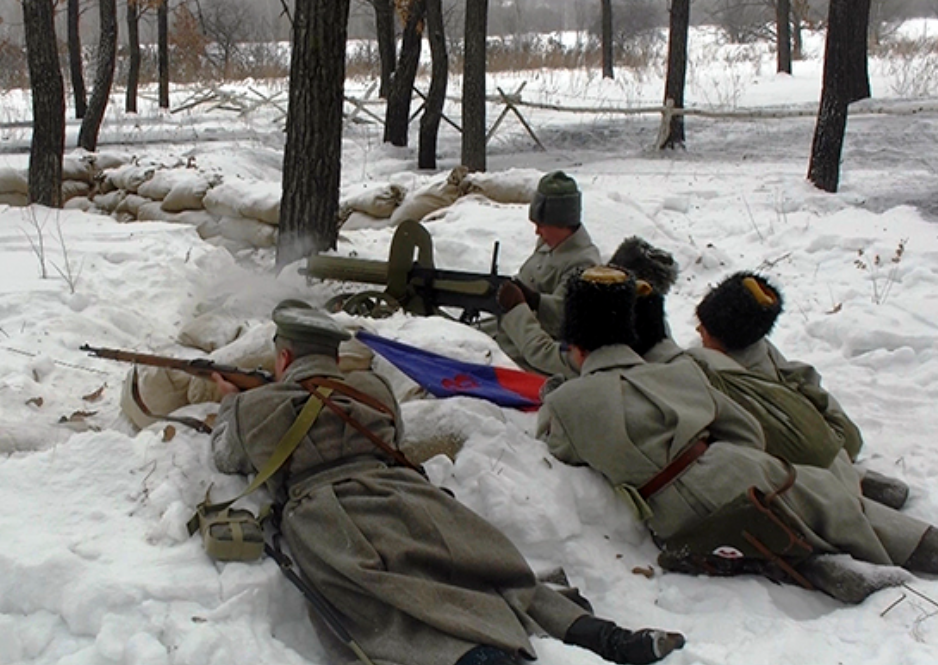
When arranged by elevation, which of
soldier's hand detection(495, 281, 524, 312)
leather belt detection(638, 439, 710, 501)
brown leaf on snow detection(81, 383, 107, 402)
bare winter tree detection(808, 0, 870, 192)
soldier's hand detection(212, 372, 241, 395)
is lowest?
brown leaf on snow detection(81, 383, 107, 402)

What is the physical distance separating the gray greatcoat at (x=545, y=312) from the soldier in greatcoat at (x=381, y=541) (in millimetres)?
1194

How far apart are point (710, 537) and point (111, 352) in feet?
6.99

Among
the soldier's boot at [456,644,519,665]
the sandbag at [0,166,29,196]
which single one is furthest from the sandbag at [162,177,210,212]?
the soldier's boot at [456,644,519,665]

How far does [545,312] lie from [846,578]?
187 cm

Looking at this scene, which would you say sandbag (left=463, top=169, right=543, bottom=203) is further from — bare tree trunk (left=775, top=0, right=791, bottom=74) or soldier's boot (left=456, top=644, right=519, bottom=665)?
bare tree trunk (left=775, top=0, right=791, bottom=74)

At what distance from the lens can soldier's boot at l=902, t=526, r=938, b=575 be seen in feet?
10.3

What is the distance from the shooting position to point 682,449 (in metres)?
3.04

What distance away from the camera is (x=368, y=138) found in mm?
14078

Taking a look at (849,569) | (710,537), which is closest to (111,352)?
(710,537)

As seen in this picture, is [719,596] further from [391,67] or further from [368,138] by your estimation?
[391,67]

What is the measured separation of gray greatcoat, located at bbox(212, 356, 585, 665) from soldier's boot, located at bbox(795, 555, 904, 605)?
3.00ft

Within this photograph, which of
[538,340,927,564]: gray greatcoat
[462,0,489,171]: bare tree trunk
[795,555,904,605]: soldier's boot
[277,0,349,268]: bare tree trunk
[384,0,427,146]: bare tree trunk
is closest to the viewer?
[795,555,904,605]: soldier's boot

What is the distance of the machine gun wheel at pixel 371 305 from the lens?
4668 millimetres

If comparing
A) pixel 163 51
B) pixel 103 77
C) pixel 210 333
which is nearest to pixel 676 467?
pixel 210 333
